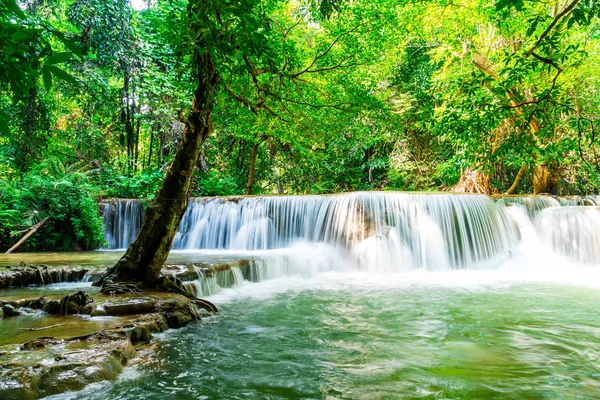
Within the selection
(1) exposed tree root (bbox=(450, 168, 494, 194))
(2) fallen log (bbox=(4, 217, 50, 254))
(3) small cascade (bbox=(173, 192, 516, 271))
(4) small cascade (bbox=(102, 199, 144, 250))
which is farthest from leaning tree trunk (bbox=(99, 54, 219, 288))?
(1) exposed tree root (bbox=(450, 168, 494, 194))

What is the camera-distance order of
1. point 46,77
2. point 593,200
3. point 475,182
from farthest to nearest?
point 475,182, point 593,200, point 46,77

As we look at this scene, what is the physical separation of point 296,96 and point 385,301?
516 centimetres

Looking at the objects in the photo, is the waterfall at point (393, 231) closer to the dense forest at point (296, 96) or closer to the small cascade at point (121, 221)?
the dense forest at point (296, 96)

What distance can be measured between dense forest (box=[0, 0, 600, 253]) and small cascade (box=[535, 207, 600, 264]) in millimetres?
1599

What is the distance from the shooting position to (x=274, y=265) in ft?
28.3

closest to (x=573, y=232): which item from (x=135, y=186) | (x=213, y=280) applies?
(x=213, y=280)

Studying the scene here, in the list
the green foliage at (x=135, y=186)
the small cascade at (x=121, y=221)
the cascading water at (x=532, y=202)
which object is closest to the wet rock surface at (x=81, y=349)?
the small cascade at (x=121, y=221)

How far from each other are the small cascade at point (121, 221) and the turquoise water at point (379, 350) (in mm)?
7457

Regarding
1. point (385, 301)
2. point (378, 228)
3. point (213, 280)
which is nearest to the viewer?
point (385, 301)

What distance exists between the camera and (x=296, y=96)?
29.6 ft

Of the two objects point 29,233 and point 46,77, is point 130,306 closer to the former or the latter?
point 46,77

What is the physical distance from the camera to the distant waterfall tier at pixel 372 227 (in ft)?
34.0

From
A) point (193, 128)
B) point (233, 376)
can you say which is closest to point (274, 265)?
point (193, 128)

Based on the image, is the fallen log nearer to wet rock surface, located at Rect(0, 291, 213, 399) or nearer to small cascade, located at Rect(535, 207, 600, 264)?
wet rock surface, located at Rect(0, 291, 213, 399)
